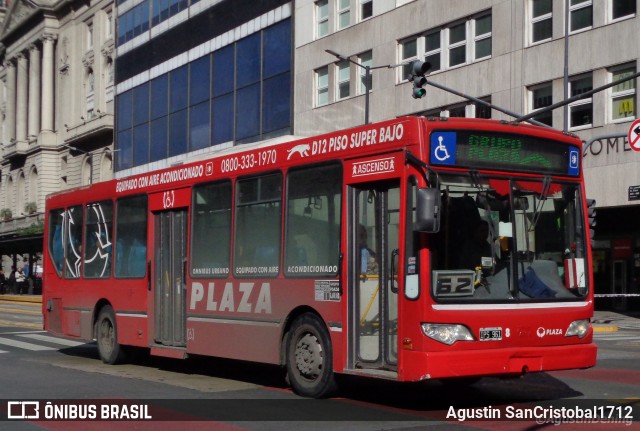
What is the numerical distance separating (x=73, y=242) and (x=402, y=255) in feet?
30.0

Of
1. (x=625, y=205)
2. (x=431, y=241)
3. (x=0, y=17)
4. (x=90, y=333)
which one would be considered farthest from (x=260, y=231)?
(x=0, y=17)

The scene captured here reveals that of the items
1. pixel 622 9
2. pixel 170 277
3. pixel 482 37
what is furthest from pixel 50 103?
pixel 170 277

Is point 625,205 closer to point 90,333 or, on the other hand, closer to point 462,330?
point 90,333

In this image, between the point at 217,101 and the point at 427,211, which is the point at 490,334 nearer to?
the point at 427,211

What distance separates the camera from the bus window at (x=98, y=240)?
54.2 feet

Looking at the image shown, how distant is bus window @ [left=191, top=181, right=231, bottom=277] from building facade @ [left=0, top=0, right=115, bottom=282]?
180 feet

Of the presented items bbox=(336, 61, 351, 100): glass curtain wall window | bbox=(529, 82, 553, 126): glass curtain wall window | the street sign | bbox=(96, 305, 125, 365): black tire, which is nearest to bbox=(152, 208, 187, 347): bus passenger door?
bbox=(96, 305, 125, 365): black tire

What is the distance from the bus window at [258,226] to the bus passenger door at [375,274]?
159cm

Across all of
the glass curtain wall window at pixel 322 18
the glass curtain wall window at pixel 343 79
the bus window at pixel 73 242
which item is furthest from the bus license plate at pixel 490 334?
the glass curtain wall window at pixel 322 18

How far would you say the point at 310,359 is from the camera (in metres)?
11.4

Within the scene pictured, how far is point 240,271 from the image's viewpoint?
13.0 m

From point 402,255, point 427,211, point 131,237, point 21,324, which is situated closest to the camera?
point 427,211

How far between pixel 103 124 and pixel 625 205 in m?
44.1

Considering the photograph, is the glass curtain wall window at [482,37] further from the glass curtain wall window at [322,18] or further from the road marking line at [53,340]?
the road marking line at [53,340]
